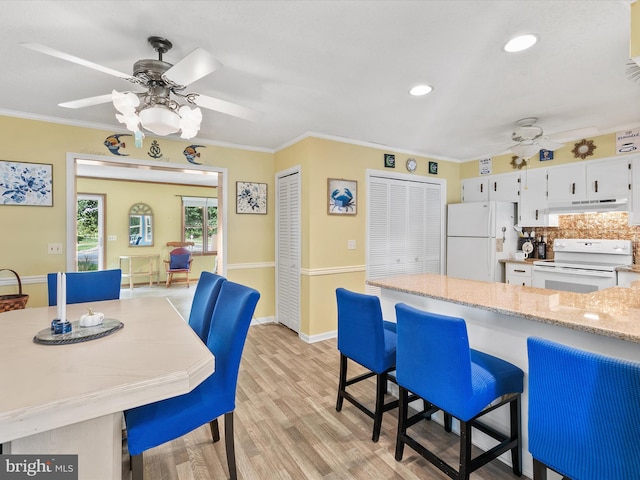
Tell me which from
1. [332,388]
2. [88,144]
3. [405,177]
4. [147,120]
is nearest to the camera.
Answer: [147,120]

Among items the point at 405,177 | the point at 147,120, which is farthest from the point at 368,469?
the point at 405,177

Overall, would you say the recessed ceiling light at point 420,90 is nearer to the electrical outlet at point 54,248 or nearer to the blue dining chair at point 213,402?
the blue dining chair at point 213,402

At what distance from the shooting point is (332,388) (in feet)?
8.74

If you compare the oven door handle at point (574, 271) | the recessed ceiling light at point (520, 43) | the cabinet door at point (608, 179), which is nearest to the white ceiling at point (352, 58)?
the recessed ceiling light at point (520, 43)

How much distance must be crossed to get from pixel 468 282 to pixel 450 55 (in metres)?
1.57

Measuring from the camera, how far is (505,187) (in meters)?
4.54

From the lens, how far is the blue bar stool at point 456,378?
1427mm

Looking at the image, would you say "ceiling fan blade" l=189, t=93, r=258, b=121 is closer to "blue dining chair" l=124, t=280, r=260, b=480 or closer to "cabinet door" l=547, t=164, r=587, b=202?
"blue dining chair" l=124, t=280, r=260, b=480

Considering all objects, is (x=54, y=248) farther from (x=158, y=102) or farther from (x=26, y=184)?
(x=158, y=102)

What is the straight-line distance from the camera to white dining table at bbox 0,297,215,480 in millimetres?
962

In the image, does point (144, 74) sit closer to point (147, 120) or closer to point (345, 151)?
point (147, 120)

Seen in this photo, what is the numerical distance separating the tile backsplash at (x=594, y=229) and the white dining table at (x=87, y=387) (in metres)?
4.60

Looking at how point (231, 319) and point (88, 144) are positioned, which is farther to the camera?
point (88, 144)

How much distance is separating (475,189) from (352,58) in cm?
363
